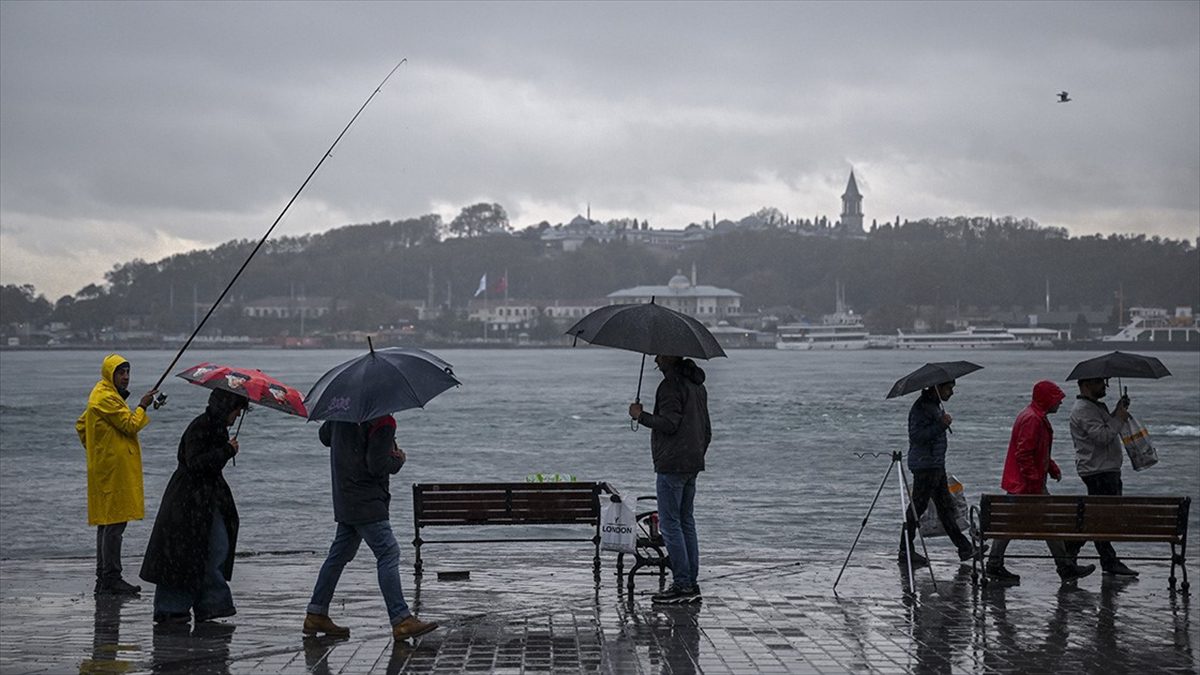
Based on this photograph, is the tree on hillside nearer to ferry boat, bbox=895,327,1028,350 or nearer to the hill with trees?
the hill with trees

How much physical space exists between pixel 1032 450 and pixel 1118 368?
0.85m

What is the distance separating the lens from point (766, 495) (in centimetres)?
2472

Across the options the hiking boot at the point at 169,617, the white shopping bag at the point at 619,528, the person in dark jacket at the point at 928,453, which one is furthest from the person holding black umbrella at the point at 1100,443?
the hiking boot at the point at 169,617

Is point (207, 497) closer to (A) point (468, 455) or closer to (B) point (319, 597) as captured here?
(B) point (319, 597)

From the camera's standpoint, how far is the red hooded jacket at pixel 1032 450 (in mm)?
10477

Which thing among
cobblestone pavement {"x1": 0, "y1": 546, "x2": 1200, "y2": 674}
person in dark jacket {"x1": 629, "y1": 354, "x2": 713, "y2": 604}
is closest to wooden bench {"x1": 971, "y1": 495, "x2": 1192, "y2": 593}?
cobblestone pavement {"x1": 0, "y1": 546, "x2": 1200, "y2": 674}

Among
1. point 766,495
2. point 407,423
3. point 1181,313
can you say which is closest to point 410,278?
point 1181,313

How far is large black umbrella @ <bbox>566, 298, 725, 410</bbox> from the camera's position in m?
8.83

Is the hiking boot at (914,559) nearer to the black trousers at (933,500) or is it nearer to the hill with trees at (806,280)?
the black trousers at (933,500)

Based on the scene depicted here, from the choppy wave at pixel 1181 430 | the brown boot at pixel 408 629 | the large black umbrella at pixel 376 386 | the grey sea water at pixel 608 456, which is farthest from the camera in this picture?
the choppy wave at pixel 1181 430

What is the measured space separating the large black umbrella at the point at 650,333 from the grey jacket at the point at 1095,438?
3116 millimetres

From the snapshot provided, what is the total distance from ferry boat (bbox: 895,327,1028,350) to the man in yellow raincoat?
159 m

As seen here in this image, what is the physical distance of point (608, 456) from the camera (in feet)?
121

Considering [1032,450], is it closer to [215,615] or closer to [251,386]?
[251,386]
